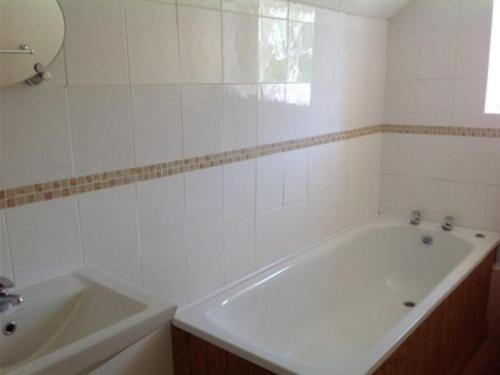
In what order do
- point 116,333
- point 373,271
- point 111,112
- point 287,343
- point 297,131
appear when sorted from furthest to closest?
point 373,271 < point 297,131 < point 287,343 < point 111,112 < point 116,333

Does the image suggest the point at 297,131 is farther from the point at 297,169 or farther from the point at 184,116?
the point at 184,116

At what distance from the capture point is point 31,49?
1289 millimetres

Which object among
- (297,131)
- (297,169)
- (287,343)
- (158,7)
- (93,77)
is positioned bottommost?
(287,343)

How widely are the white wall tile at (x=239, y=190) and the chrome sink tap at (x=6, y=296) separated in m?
1.00

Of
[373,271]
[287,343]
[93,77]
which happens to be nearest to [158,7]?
[93,77]

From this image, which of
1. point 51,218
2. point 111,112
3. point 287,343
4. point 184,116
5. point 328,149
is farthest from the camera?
point 328,149

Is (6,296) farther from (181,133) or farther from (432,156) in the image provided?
(432,156)

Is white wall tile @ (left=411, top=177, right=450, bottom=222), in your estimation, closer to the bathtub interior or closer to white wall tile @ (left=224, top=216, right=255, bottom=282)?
the bathtub interior

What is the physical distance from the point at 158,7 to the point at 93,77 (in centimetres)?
37

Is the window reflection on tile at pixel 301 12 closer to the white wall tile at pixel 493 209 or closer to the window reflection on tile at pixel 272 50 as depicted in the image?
the window reflection on tile at pixel 272 50

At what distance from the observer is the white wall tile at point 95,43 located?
1.46 metres

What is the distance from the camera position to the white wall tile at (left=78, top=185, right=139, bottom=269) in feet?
5.24

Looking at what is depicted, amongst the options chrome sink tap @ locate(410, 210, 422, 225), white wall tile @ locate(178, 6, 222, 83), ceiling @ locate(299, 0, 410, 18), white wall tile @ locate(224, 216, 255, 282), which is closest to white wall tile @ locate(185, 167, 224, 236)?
white wall tile @ locate(224, 216, 255, 282)

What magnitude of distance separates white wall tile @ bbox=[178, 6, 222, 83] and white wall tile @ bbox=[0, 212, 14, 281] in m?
0.83
